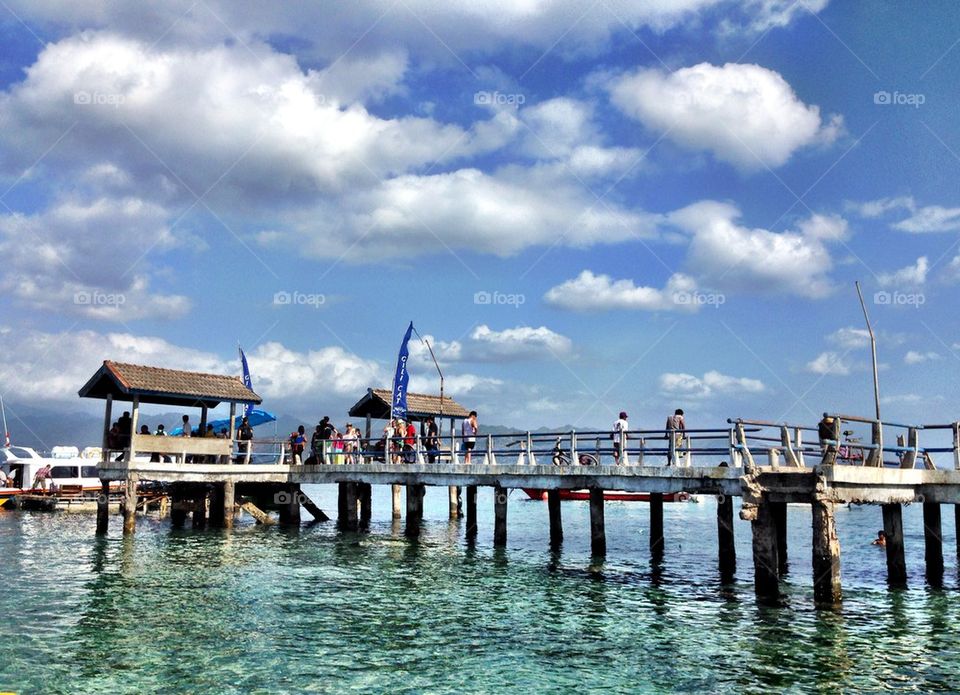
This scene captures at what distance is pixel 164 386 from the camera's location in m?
32.3

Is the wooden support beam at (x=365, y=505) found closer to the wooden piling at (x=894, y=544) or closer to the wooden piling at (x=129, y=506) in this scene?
the wooden piling at (x=129, y=506)

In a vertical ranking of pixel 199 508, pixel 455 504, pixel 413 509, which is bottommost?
pixel 455 504

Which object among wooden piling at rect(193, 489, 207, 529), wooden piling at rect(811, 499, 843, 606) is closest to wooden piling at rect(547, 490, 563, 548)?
wooden piling at rect(811, 499, 843, 606)

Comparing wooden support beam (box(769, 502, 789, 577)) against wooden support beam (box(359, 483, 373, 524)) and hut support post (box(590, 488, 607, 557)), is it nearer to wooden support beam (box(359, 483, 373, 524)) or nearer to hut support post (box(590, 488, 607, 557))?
hut support post (box(590, 488, 607, 557))

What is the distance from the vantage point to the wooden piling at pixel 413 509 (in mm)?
33000

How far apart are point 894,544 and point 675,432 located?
669 cm

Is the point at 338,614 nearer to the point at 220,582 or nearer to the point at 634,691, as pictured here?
the point at 220,582

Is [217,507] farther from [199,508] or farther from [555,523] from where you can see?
[555,523]

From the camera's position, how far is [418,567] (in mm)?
25484

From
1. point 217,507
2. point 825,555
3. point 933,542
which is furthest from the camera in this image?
point 217,507

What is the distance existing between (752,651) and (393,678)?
641 centimetres

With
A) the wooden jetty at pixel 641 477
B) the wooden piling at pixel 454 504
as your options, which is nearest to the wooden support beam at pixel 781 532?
the wooden jetty at pixel 641 477

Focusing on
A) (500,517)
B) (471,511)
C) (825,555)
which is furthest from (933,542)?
(471,511)

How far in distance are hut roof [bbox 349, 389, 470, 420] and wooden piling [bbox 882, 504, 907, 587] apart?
20.4 metres
